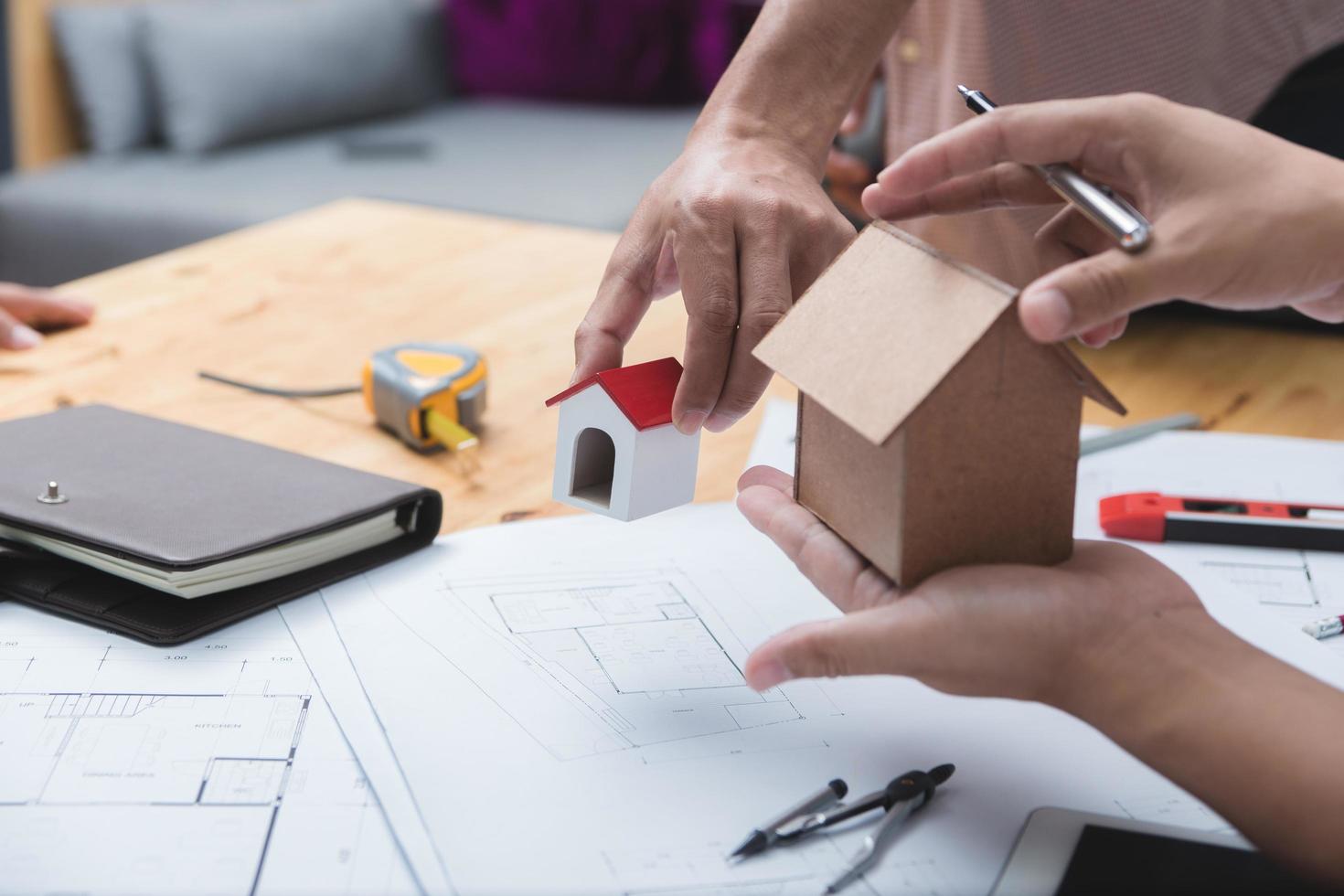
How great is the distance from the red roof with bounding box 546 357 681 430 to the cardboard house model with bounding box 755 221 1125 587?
0.14 metres

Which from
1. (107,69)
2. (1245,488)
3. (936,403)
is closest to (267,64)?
(107,69)

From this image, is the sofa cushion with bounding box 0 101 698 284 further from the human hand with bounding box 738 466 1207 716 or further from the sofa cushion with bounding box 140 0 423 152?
the human hand with bounding box 738 466 1207 716

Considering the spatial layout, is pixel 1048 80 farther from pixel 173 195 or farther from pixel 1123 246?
pixel 173 195

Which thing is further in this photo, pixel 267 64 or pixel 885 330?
pixel 267 64

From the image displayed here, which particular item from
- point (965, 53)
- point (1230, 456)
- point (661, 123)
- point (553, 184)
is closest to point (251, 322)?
point (965, 53)

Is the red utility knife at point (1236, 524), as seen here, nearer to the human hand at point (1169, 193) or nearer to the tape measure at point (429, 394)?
the human hand at point (1169, 193)

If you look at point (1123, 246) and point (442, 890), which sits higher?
point (1123, 246)

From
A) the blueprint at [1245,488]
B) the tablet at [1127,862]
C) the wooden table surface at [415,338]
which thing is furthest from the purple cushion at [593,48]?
the tablet at [1127,862]

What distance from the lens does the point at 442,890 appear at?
0.59 m

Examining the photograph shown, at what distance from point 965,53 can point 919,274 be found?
97cm

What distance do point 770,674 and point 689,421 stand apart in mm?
234

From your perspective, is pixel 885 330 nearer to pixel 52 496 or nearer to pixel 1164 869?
pixel 1164 869

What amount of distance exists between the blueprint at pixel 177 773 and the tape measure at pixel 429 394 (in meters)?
0.31

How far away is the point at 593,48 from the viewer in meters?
3.46
